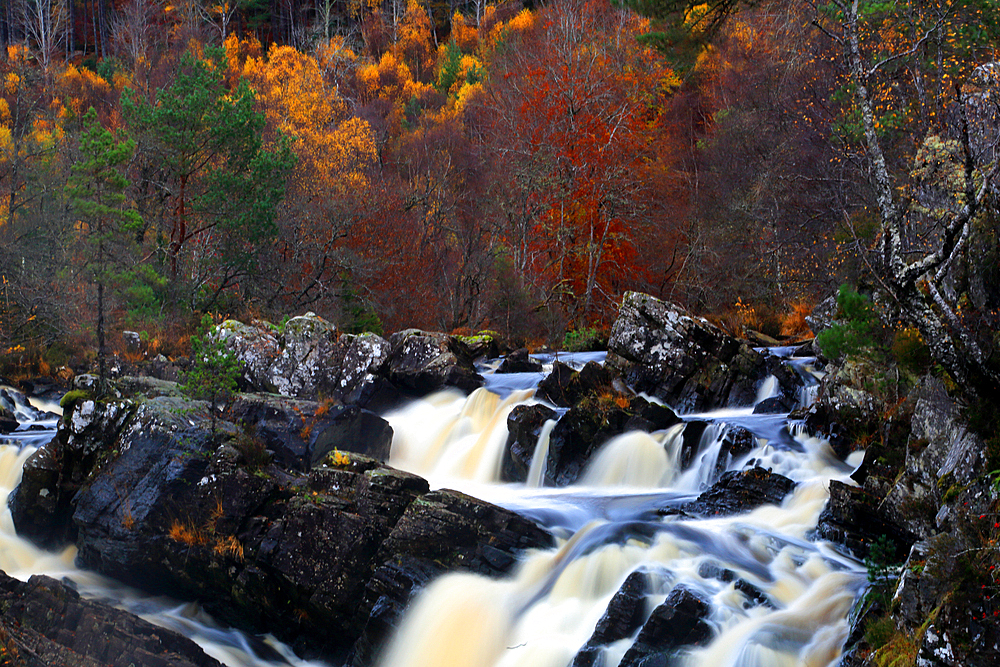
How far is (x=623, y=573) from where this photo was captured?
830 centimetres

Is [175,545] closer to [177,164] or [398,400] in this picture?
[398,400]

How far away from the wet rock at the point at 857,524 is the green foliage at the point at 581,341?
11.2 meters

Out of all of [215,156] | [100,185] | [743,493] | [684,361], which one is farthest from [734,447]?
[215,156]

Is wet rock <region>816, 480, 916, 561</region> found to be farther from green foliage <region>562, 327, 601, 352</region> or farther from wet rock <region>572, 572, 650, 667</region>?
green foliage <region>562, 327, 601, 352</region>

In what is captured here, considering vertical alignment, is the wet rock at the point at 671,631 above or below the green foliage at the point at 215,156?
below


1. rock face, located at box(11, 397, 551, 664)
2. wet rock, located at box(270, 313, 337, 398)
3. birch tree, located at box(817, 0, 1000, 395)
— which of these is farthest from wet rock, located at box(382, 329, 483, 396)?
birch tree, located at box(817, 0, 1000, 395)

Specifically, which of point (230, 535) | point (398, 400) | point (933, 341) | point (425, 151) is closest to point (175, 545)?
point (230, 535)

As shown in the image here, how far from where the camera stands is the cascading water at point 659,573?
7230 mm

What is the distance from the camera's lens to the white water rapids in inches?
288

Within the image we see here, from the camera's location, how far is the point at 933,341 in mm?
6473

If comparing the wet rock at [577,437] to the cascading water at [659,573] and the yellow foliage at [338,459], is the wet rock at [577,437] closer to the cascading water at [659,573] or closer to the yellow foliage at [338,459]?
the cascading water at [659,573]

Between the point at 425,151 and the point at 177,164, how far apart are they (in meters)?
16.9

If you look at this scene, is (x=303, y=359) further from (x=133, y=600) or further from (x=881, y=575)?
(x=881, y=575)

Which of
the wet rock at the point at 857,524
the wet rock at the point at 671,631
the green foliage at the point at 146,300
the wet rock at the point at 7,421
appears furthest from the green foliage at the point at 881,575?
the green foliage at the point at 146,300
